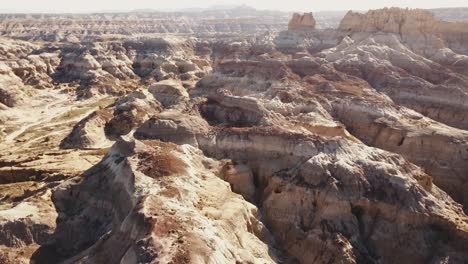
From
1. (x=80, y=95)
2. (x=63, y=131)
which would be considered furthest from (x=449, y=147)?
(x=80, y=95)

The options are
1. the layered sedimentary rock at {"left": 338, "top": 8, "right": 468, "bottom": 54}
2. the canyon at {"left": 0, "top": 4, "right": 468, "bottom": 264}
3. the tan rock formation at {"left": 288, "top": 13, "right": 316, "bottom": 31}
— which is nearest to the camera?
the canyon at {"left": 0, "top": 4, "right": 468, "bottom": 264}

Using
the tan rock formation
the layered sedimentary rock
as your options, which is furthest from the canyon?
the tan rock formation

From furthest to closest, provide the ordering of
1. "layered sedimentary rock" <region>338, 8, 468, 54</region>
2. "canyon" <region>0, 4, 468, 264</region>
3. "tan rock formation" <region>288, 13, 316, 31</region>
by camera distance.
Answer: "tan rock formation" <region>288, 13, 316, 31</region>
"layered sedimentary rock" <region>338, 8, 468, 54</region>
"canyon" <region>0, 4, 468, 264</region>

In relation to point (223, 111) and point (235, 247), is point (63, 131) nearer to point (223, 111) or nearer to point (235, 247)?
point (223, 111)

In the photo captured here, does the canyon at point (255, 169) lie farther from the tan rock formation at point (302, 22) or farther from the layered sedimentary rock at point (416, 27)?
the tan rock formation at point (302, 22)

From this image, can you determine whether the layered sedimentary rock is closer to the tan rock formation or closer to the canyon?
the canyon

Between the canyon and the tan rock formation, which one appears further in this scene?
the tan rock formation

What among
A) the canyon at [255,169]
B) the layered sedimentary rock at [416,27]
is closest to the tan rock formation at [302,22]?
the layered sedimentary rock at [416,27]

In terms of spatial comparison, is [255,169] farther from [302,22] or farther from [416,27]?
[302,22]

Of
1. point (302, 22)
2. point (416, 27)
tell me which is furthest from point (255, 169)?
point (302, 22)
